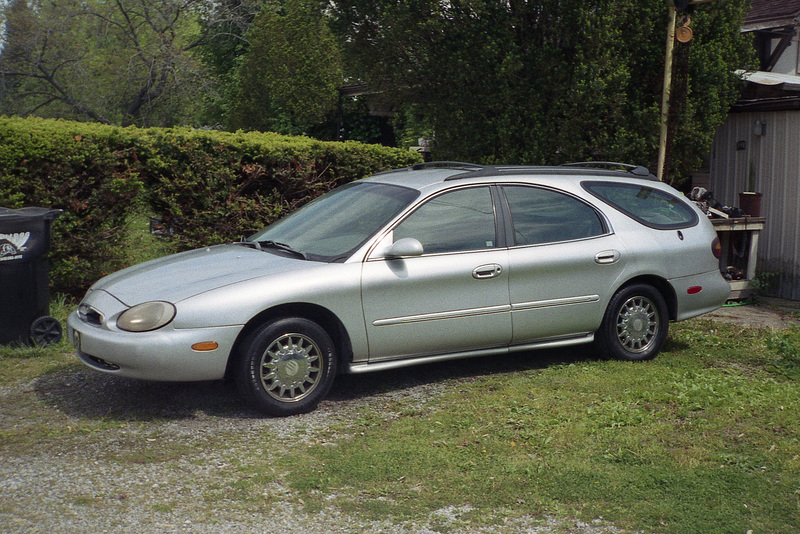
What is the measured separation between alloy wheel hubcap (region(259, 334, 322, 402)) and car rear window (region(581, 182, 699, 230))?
2.86m

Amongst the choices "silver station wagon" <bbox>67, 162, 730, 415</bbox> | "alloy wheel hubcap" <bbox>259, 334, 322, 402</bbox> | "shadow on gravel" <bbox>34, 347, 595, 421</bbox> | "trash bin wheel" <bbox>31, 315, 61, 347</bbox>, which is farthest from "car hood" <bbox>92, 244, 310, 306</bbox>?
"trash bin wheel" <bbox>31, 315, 61, 347</bbox>

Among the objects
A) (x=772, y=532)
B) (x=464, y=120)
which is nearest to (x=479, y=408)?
(x=772, y=532)

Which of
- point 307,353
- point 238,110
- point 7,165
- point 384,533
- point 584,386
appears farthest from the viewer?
point 238,110

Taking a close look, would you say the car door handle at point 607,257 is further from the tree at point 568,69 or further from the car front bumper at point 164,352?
the tree at point 568,69

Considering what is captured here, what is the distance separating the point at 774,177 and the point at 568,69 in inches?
124

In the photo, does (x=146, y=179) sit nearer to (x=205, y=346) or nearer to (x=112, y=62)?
(x=205, y=346)

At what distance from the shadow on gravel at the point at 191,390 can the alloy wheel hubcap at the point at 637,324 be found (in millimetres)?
A: 378

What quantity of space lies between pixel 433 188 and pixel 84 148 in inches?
150

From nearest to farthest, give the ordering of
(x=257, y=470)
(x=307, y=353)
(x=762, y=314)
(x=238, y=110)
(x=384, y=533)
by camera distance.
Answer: (x=384, y=533), (x=257, y=470), (x=307, y=353), (x=762, y=314), (x=238, y=110)

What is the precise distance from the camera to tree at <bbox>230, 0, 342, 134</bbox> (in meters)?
22.5

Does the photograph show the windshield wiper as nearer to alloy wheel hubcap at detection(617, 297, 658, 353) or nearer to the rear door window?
the rear door window

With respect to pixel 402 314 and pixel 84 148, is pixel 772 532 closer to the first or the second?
pixel 402 314

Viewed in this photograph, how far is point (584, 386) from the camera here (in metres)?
6.23

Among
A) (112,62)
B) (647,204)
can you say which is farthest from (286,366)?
(112,62)
